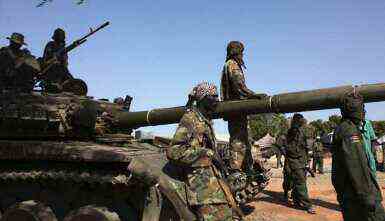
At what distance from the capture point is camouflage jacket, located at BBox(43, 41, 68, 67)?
35.6 feet

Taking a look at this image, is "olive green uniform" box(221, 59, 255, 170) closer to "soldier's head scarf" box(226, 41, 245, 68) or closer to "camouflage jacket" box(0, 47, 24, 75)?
"soldier's head scarf" box(226, 41, 245, 68)

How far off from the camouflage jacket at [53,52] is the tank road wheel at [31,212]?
13.4 ft

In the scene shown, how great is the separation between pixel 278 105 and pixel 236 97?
1.07 metres

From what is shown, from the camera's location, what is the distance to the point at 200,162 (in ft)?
19.8

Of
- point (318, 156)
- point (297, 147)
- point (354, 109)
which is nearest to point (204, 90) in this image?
point (354, 109)

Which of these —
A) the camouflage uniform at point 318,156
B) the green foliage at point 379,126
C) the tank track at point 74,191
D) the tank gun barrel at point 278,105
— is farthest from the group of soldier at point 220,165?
the green foliage at point 379,126

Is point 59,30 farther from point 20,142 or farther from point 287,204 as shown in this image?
point 287,204

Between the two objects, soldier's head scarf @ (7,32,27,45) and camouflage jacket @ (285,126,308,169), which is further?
camouflage jacket @ (285,126,308,169)

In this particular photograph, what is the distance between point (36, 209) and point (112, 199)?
118cm

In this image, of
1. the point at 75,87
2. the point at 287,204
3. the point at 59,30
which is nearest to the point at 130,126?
the point at 75,87

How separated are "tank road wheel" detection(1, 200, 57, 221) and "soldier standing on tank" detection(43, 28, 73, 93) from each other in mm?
3094

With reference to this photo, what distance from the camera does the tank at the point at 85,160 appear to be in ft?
22.2

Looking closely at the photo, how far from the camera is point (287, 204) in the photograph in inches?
483

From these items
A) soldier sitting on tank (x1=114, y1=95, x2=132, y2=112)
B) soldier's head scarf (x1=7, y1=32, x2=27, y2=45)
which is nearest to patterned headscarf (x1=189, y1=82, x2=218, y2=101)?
soldier sitting on tank (x1=114, y1=95, x2=132, y2=112)
